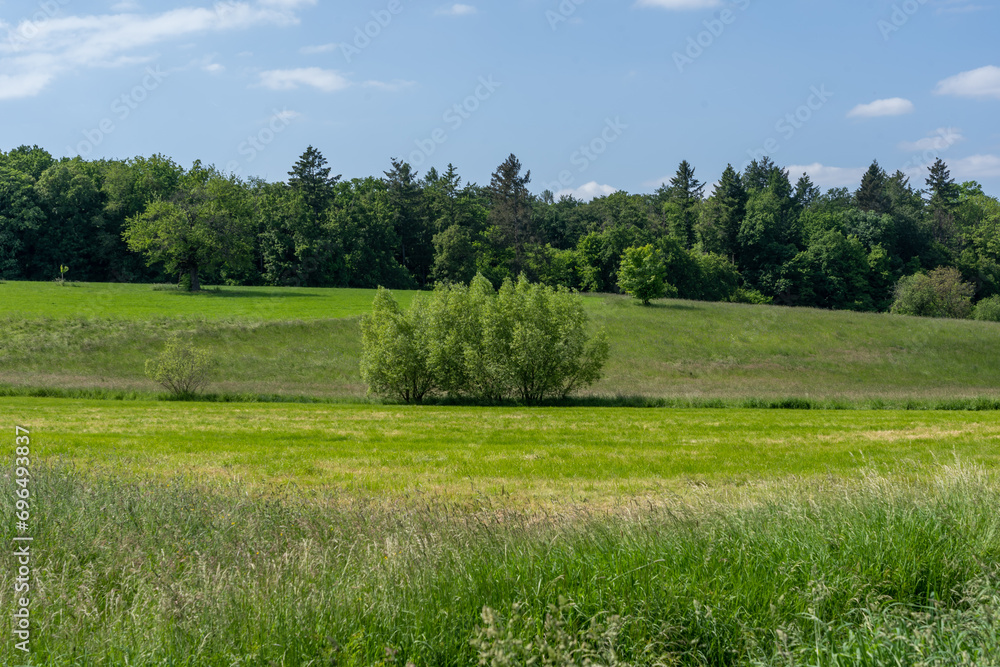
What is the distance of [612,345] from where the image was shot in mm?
56438

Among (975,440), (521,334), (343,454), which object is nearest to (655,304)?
(521,334)

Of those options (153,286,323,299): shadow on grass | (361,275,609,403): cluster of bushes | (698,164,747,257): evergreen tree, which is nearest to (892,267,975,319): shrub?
(698,164,747,257): evergreen tree

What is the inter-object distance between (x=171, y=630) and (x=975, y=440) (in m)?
20.7

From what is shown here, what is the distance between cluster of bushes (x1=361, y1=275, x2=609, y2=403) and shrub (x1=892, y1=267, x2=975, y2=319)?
212 feet

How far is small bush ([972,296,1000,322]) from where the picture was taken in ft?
268

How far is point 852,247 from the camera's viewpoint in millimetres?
93875

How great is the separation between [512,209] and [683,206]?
30.4 meters

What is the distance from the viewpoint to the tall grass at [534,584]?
4.99 metres

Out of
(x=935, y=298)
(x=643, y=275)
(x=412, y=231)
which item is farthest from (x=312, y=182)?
(x=935, y=298)

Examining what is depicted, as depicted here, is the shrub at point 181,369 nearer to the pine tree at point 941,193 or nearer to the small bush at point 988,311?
the small bush at point 988,311

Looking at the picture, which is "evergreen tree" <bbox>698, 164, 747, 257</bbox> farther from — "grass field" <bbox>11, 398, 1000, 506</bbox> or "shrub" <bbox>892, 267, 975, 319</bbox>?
"grass field" <bbox>11, 398, 1000, 506</bbox>

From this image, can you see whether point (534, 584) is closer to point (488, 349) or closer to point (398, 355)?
point (488, 349)

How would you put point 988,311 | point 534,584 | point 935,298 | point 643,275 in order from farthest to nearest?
point 935,298 < point 988,311 < point 643,275 < point 534,584

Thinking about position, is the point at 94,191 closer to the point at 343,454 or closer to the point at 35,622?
the point at 343,454
